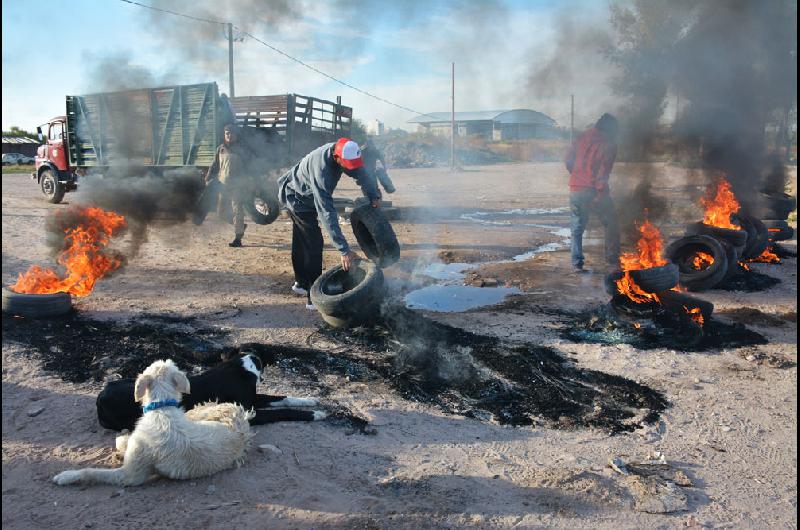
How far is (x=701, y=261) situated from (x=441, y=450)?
5992mm

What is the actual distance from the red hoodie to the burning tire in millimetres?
2498

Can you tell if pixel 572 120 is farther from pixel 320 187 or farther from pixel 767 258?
pixel 320 187

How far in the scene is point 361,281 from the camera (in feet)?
21.2

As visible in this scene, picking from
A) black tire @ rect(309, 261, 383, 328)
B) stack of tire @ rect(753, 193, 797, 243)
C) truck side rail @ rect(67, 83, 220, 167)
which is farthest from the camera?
truck side rail @ rect(67, 83, 220, 167)

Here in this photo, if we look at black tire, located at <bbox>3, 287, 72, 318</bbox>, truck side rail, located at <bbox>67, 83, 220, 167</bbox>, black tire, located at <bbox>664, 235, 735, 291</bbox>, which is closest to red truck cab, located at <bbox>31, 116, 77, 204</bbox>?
truck side rail, located at <bbox>67, 83, 220, 167</bbox>

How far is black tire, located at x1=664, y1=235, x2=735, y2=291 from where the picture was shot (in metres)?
7.37

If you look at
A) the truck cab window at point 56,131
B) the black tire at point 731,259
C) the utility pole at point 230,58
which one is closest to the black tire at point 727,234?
the black tire at point 731,259

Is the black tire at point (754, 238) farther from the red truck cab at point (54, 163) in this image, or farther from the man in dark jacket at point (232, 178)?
the red truck cab at point (54, 163)

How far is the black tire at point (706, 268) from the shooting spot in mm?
7371

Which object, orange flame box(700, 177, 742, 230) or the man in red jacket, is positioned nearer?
the man in red jacket

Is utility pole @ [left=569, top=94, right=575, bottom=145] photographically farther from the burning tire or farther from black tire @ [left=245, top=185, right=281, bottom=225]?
black tire @ [left=245, top=185, right=281, bottom=225]

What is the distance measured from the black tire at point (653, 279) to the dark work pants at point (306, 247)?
3624mm

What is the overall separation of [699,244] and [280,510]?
6.78m

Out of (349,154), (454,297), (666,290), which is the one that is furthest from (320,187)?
(666,290)
